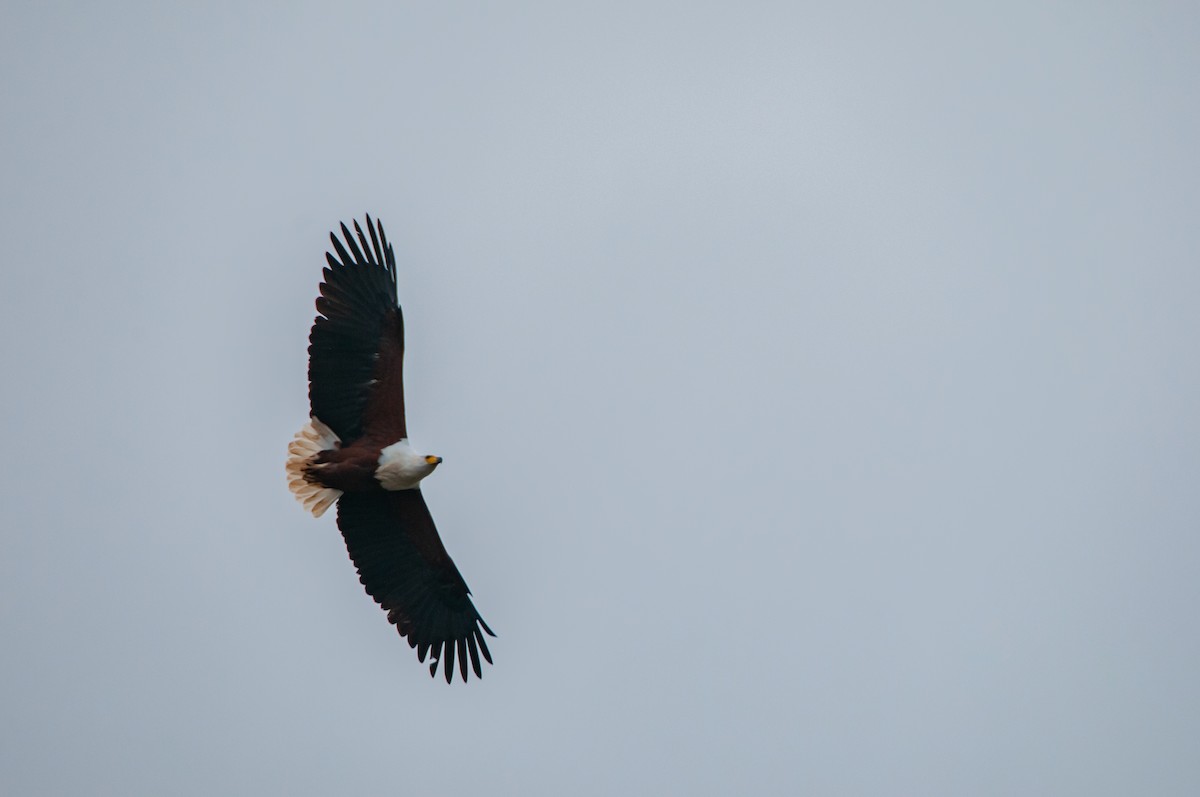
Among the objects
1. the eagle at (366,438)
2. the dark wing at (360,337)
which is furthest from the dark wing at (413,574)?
the dark wing at (360,337)

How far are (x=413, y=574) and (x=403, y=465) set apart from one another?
158cm

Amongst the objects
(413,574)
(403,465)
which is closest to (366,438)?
(403,465)

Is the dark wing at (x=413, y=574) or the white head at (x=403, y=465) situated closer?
the white head at (x=403, y=465)

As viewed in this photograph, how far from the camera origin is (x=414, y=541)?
14875 mm

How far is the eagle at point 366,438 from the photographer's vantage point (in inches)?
550

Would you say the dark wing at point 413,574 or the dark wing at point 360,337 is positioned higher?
the dark wing at point 360,337

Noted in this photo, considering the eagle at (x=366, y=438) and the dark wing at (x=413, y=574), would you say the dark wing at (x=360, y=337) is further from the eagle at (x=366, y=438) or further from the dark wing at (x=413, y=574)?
the dark wing at (x=413, y=574)

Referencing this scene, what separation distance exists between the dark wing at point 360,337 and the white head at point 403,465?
21 cm

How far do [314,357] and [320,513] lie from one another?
1.75 metres

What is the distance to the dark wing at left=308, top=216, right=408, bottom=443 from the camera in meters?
13.9

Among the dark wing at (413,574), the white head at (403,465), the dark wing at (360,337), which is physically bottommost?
the dark wing at (413,574)

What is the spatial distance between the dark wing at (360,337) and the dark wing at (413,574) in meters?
1.01

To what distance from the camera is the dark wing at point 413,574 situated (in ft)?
48.3

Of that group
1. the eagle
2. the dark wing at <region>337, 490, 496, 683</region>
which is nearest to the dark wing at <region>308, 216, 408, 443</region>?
the eagle
